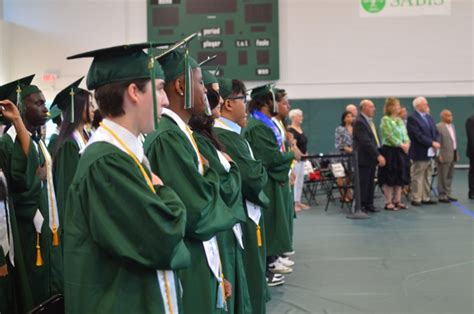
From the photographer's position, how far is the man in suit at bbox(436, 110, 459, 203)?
10398 millimetres

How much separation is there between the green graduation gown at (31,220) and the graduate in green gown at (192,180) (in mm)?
1371

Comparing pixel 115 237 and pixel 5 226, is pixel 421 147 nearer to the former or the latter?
pixel 5 226

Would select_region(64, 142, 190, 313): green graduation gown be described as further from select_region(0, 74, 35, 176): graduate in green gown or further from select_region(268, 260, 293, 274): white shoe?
select_region(268, 260, 293, 274): white shoe

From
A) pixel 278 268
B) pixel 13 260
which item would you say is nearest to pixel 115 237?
pixel 13 260

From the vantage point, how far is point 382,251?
661 centimetres

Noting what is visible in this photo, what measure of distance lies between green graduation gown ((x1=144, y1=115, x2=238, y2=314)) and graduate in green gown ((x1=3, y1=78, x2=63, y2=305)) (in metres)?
1.40

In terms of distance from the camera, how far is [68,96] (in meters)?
4.47

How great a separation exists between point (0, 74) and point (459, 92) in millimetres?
11664

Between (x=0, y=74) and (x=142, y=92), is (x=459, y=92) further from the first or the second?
(x=142, y=92)

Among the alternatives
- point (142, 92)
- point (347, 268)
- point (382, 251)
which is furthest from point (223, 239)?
point (382, 251)

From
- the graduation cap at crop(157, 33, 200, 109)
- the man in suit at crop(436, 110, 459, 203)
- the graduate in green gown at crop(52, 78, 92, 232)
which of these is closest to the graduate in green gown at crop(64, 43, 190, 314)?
the graduation cap at crop(157, 33, 200, 109)

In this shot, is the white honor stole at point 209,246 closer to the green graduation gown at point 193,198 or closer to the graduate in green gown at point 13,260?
the green graduation gown at point 193,198

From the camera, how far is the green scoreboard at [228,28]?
13852mm

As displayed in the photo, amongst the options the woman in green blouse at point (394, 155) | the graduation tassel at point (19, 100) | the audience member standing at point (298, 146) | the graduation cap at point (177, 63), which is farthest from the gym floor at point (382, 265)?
the graduation cap at point (177, 63)
